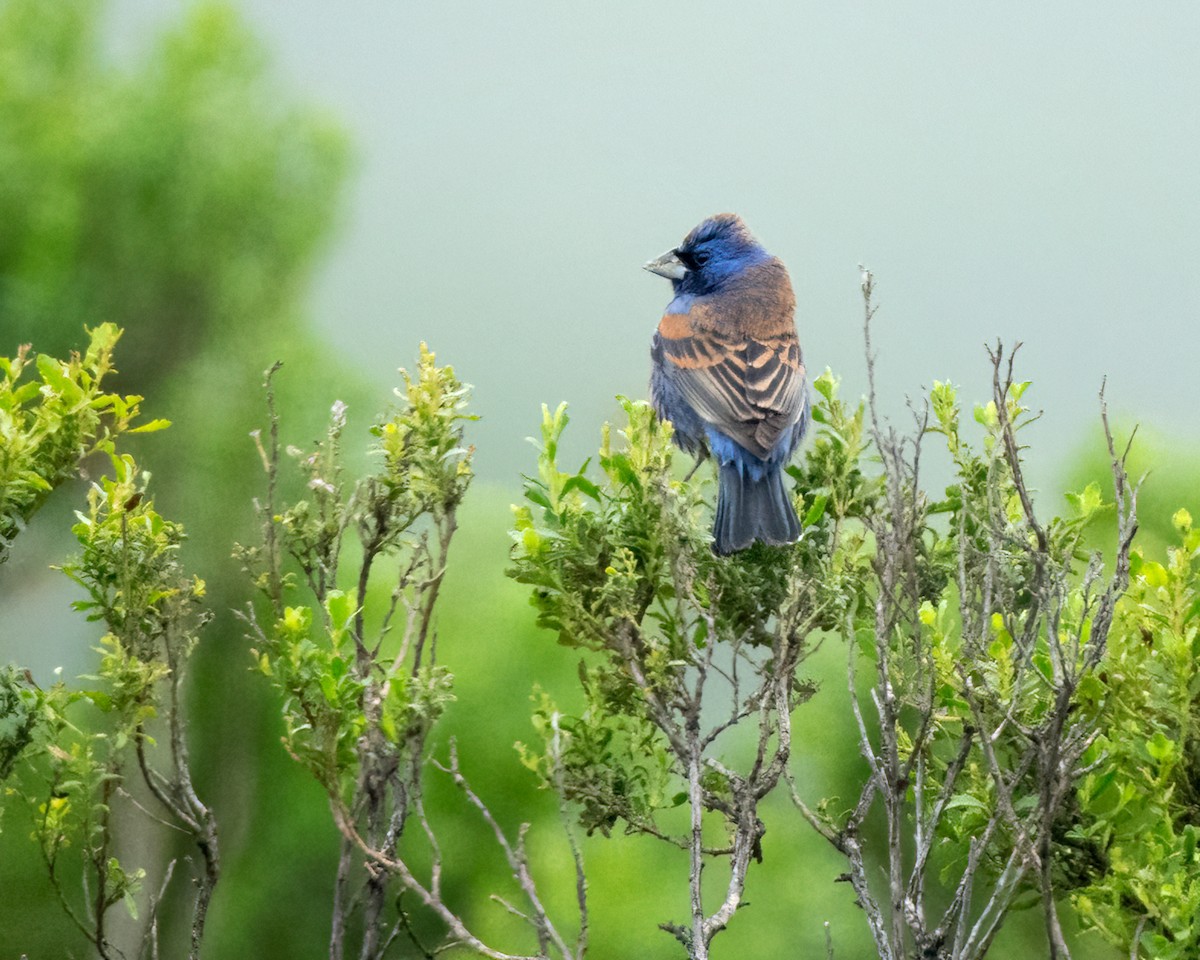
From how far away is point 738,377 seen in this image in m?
3.11

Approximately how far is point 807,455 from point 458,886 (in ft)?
11.0

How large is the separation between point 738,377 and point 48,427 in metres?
1.59

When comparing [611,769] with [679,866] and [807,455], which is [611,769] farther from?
[679,866]

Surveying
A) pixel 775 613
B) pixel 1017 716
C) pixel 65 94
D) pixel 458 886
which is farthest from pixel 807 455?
pixel 65 94

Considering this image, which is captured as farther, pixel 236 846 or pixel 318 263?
pixel 318 263

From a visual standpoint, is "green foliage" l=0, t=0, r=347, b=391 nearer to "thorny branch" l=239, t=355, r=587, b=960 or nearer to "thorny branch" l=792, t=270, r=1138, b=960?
"thorny branch" l=239, t=355, r=587, b=960

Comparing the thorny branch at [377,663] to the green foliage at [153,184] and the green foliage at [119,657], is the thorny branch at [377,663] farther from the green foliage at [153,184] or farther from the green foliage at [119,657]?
the green foliage at [153,184]

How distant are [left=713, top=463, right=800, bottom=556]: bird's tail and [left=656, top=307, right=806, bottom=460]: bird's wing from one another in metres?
0.24

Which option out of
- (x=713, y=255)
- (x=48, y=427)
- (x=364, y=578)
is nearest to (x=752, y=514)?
(x=364, y=578)

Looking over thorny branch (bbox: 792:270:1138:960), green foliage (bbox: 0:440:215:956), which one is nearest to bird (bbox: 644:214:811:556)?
thorny branch (bbox: 792:270:1138:960)

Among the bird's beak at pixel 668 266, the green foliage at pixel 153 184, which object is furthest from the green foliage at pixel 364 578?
the green foliage at pixel 153 184

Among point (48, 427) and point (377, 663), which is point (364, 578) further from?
point (48, 427)

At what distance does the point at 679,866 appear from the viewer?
4.71 metres

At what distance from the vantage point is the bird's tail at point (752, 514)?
226 centimetres
